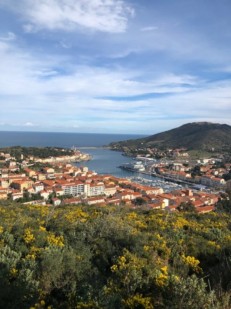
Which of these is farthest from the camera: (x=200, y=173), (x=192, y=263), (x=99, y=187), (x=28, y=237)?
(x=200, y=173)

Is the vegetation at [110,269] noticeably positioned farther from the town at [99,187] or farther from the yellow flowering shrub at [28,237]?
the town at [99,187]

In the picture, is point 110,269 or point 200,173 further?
point 200,173

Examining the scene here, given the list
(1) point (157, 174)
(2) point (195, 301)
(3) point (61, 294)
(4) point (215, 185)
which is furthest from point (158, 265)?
(1) point (157, 174)

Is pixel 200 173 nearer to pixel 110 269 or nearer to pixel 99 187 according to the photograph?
pixel 99 187

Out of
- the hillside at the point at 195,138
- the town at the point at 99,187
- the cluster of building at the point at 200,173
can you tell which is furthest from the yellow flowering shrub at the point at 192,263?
the hillside at the point at 195,138

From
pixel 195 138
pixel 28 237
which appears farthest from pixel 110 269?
pixel 195 138

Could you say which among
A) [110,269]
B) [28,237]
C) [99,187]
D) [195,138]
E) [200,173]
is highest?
[195,138]
